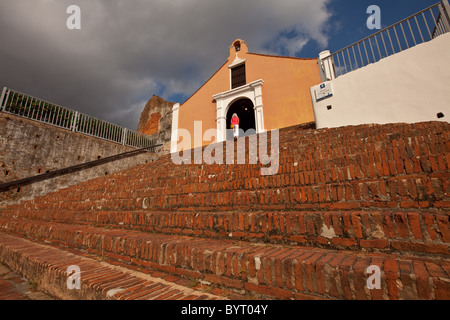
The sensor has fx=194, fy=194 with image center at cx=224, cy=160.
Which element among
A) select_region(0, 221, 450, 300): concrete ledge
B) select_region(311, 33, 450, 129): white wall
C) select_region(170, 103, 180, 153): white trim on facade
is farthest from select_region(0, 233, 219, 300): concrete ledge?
select_region(170, 103, 180, 153): white trim on facade

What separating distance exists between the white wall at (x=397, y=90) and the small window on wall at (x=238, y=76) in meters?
6.39

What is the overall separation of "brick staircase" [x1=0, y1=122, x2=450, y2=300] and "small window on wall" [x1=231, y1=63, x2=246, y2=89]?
9.30 m

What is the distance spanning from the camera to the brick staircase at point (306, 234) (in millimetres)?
1146

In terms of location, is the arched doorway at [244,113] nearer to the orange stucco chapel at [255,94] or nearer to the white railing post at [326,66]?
the orange stucco chapel at [255,94]

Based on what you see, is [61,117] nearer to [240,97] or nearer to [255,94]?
[240,97]

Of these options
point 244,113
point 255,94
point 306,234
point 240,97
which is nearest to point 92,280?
point 306,234

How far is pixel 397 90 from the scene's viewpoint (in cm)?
470

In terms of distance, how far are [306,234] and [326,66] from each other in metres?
7.76

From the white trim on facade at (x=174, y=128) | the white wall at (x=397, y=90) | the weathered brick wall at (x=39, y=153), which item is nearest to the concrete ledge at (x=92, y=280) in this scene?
the white wall at (x=397, y=90)

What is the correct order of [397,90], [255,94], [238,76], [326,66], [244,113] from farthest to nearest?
[244,113]
[238,76]
[255,94]
[326,66]
[397,90]

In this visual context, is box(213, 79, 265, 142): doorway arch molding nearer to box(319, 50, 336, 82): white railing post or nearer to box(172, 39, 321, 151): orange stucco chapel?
box(172, 39, 321, 151): orange stucco chapel

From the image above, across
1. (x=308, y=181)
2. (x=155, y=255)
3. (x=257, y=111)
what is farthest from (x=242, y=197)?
(x=257, y=111)

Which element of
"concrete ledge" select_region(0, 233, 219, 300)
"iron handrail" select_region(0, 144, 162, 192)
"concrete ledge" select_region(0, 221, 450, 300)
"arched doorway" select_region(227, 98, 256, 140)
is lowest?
"concrete ledge" select_region(0, 233, 219, 300)

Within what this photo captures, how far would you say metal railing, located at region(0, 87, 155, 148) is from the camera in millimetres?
7180
